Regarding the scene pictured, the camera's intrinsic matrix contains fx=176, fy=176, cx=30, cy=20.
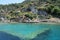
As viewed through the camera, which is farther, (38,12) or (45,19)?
(38,12)

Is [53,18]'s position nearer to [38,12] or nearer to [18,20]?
[38,12]

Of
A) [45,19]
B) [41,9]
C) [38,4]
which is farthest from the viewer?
[38,4]

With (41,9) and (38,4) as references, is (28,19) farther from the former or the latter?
(38,4)

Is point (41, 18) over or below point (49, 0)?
below

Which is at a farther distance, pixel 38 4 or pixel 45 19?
pixel 38 4

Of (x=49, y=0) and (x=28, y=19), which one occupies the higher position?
(x=49, y=0)

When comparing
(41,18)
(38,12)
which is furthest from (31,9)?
(41,18)

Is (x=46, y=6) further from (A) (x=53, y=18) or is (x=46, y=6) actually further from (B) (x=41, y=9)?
(A) (x=53, y=18)

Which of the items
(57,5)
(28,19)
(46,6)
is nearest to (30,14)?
(28,19)

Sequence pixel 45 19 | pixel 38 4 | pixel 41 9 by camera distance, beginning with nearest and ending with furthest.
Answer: pixel 45 19 → pixel 41 9 → pixel 38 4
